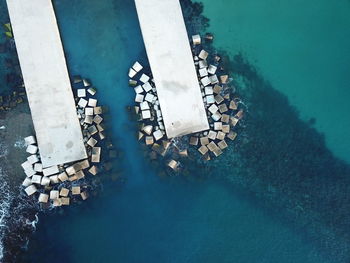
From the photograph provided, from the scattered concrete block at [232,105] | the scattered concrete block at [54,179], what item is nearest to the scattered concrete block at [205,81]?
the scattered concrete block at [232,105]

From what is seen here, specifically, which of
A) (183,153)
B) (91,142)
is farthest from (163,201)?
(91,142)

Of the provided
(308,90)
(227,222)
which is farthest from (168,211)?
(308,90)

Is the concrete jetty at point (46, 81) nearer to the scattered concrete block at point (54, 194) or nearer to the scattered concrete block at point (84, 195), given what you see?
the scattered concrete block at point (54, 194)

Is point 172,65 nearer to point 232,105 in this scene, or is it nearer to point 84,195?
point 232,105

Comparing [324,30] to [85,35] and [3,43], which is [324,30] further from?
[3,43]

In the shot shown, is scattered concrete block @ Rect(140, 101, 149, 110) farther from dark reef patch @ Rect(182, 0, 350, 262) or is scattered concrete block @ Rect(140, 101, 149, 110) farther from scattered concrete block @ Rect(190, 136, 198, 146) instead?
dark reef patch @ Rect(182, 0, 350, 262)

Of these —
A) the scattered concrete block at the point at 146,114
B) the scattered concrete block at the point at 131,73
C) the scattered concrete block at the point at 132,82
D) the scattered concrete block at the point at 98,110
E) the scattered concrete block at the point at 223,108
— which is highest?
the scattered concrete block at the point at 131,73

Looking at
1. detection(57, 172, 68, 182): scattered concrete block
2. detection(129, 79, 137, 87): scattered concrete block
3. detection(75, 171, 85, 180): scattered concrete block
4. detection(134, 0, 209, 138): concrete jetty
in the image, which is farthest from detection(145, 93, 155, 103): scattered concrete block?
detection(57, 172, 68, 182): scattered concrete block
